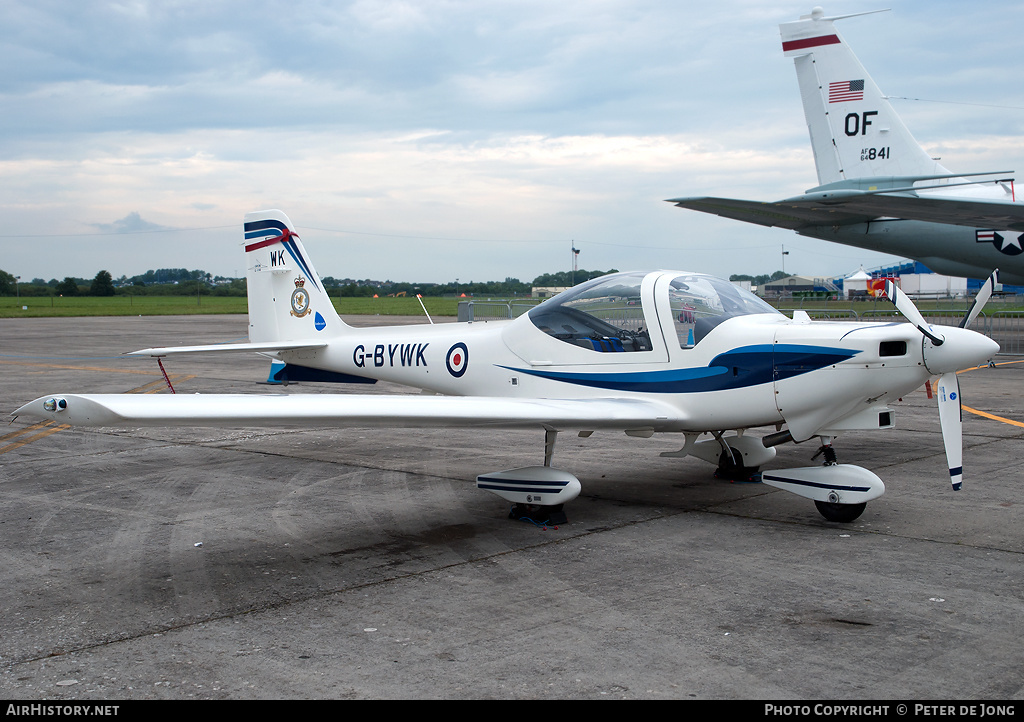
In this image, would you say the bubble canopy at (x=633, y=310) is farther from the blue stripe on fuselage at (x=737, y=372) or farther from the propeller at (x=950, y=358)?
the propeller at (x=950, y=358)

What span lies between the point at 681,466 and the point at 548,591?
4137 mm

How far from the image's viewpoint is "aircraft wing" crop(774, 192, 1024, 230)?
1781cm

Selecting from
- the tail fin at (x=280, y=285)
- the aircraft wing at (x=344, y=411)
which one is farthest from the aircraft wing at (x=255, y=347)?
the aircraft wing at (x=344, y=411)

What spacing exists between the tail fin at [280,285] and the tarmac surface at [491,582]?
5.29ft

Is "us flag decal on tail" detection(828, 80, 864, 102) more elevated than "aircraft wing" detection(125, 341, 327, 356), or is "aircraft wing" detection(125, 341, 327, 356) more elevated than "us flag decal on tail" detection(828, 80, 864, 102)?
"us flag decal on tail" detection(828, 80, 864, 102)

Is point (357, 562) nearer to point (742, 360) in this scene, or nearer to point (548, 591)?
point (548, 591)

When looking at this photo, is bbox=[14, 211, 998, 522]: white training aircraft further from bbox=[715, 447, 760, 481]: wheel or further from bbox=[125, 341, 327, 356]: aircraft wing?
bbox=[125, 341, 327, 356]: aircraft wing

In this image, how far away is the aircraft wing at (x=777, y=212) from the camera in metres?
19.6

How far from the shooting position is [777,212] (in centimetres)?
2044

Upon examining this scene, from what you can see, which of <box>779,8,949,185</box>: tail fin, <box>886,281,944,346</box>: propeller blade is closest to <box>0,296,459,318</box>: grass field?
<box>779,8,949,185</box>: tail fin

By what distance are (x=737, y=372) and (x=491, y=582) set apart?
8.84ft

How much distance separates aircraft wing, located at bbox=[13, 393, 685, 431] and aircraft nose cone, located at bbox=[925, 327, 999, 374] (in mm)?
1889
